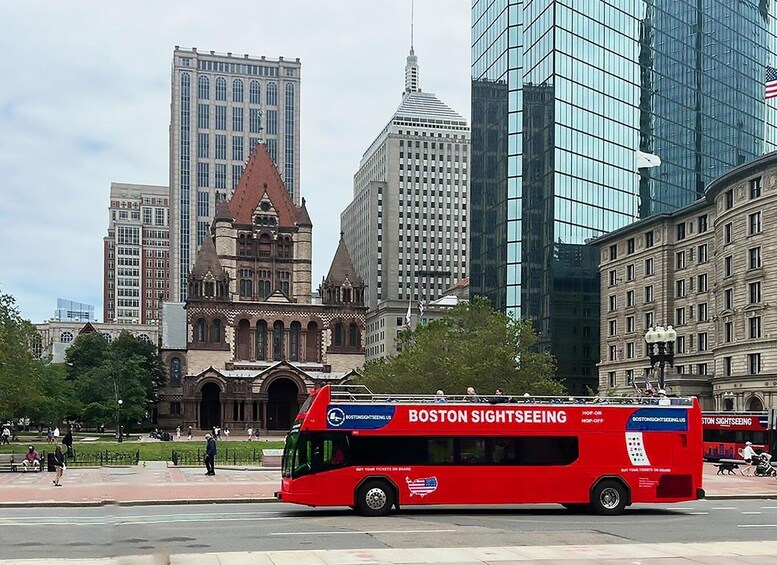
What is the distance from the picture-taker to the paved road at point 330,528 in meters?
19.8

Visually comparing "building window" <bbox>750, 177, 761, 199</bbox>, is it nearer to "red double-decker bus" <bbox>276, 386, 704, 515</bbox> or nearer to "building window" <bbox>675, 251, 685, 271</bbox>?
"building window" <bbox>675, 251, 685, 271</bbox>

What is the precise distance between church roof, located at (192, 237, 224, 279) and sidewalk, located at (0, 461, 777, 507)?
71.6m

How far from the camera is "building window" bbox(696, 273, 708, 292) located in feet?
260

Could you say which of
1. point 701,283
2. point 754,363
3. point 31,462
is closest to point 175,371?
point 701,283

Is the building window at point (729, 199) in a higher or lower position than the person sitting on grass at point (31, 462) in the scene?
higher

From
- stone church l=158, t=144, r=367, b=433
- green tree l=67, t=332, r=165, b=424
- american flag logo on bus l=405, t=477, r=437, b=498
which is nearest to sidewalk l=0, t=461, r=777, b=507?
american flag logo on bus l=405, t=477, r=437, b=498

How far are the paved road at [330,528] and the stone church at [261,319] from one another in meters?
88.4

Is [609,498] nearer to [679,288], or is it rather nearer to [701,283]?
[701,283]

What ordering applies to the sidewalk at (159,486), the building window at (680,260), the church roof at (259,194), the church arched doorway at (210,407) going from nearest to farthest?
the sidewalk at (159,486) → the building window at (680,260) → the church arched doorway at (210,407) → the church roof at (259,194)

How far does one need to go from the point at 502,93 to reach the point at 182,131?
10667 centimetres

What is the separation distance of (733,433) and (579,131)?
52.8 m

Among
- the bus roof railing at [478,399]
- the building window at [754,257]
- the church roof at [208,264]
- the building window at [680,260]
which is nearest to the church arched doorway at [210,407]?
the church roof at [208,264]

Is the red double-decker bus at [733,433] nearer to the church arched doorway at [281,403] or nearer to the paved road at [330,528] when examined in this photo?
the paved road at [330,528]

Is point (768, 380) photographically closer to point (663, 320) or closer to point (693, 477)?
point (663, 320)
